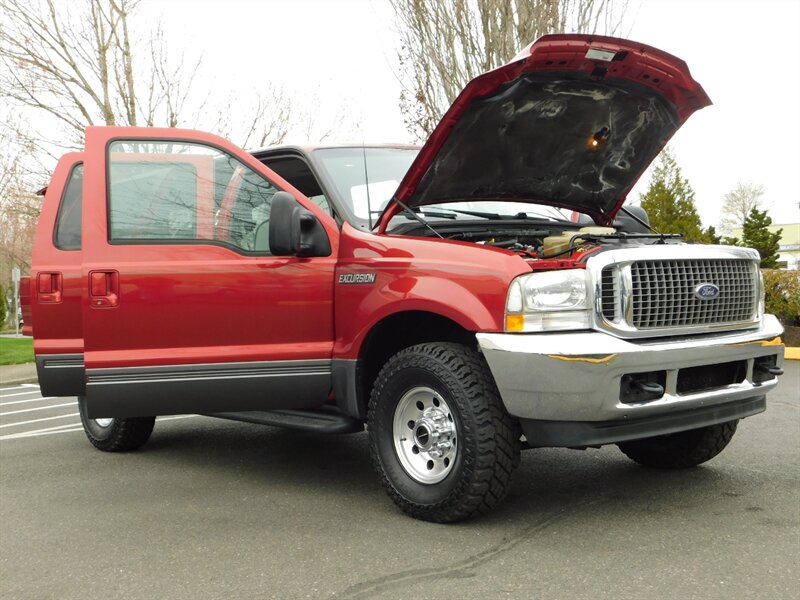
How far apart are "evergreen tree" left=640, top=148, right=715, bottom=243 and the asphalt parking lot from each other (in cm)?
2755

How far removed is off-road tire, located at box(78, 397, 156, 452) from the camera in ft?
19.6

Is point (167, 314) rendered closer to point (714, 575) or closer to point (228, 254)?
point (228, 254)

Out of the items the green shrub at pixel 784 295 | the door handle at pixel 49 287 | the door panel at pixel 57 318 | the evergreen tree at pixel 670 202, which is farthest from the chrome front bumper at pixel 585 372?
the evergreen tree at pixel 670 202

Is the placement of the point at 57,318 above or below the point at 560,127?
below

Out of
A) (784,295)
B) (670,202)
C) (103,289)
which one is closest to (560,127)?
(103,289)

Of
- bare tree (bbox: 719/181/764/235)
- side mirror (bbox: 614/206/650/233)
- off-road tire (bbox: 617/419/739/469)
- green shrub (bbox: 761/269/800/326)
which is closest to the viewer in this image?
off-road tire (bbox: 617/419/739/469)

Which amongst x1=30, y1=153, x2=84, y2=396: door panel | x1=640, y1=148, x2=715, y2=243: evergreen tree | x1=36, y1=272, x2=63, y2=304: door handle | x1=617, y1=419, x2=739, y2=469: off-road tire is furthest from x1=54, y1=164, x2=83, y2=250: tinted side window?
x1=640, y1=148, x2=715, y2=243: evergreen tree

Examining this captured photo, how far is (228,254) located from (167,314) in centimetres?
46

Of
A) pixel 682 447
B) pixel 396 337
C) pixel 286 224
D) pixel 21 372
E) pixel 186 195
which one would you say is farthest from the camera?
pixel 21 372

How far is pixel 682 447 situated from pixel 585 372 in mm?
1681

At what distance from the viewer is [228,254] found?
180 inches

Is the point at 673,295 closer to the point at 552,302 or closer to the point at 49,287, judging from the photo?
the point at 552,302

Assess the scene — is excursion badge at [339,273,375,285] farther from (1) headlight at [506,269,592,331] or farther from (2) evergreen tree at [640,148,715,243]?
(2) evergreen tree at [640,148,715,243]

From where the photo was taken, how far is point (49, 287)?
200 inches
